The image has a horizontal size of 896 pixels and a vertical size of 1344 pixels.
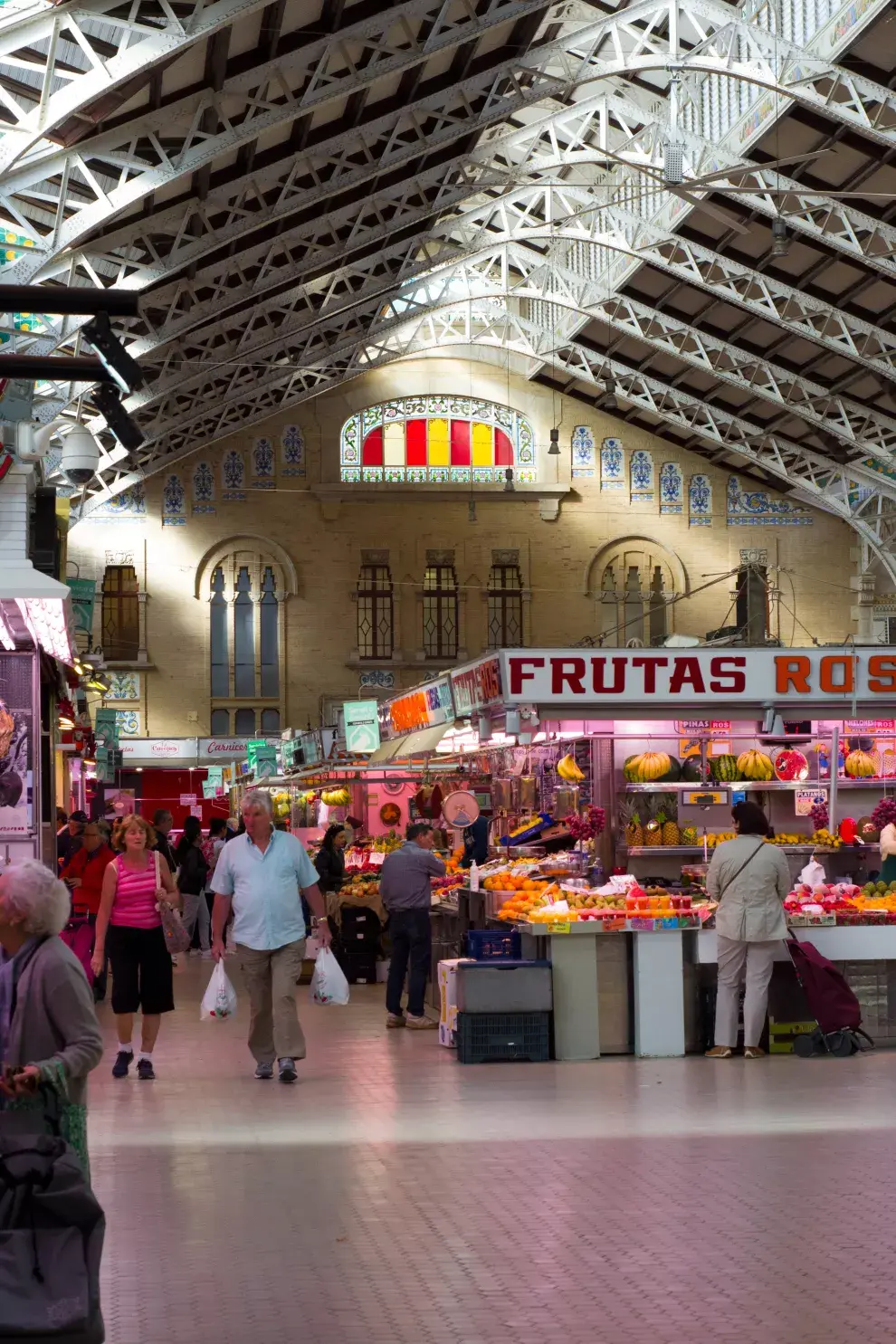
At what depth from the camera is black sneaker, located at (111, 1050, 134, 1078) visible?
10.4 m

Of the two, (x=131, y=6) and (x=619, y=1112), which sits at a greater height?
(x=131, y=6)

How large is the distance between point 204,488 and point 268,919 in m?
29.5

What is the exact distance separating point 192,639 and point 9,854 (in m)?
24.5

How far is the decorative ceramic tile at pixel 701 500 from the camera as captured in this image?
3962 cm

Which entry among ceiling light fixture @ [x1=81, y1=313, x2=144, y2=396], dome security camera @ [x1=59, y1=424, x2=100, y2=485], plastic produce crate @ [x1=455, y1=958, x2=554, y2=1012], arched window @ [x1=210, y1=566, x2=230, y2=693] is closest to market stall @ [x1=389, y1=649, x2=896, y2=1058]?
plastic produce crate @ [x1=455, y1=958, x2=554, y2=1012]

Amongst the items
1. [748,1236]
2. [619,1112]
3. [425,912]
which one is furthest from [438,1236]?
[425,912]

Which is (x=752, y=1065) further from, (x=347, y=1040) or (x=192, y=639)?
(x=192, y=639)

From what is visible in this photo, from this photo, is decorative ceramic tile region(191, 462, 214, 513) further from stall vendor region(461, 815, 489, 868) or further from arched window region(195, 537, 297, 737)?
stall vendor region(461, 815, 489, 868)

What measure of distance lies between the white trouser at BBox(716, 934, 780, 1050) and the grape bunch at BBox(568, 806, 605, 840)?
125 inches

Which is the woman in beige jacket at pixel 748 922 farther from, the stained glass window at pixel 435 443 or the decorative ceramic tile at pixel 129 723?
the stained glass window at pixel 435 443

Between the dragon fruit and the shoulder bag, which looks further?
the dragon fruit

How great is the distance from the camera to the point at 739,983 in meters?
11.0

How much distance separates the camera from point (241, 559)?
127 ft

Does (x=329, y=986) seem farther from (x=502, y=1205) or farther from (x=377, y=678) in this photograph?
(x=377, y=678)
